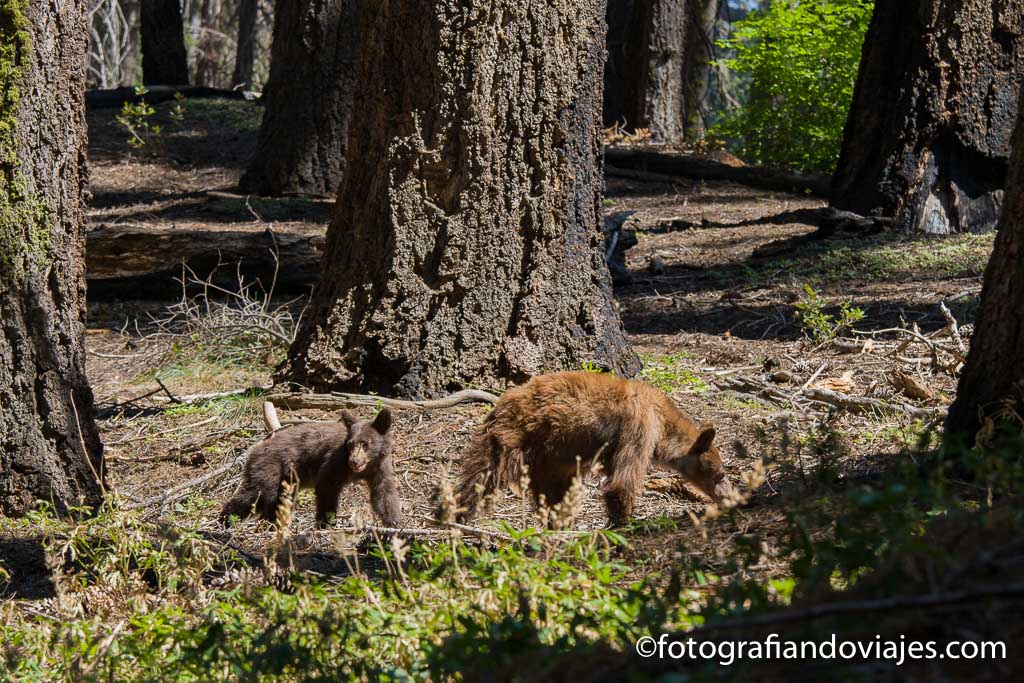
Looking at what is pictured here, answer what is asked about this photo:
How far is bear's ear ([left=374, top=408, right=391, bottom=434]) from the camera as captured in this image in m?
6.09

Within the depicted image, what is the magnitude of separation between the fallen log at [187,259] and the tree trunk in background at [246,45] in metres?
21.1

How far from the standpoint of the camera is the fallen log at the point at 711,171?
17281mm

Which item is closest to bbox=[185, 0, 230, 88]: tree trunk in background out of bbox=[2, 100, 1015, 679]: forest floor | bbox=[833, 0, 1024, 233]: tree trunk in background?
bbox=[2, 100, 1015, 679]: forest floor

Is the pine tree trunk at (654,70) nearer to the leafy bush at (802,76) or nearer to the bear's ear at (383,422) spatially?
the leafy bush at (802,76)

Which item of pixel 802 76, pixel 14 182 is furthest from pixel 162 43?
pixel 14 182

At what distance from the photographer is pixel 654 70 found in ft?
68.0

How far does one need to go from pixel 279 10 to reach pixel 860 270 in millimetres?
9223

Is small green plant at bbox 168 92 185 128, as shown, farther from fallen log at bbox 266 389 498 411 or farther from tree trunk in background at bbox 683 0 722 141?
fallen log at bbox 266 389 498 411

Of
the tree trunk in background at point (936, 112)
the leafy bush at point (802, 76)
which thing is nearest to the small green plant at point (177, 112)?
the leafy bush at point (802, 76)

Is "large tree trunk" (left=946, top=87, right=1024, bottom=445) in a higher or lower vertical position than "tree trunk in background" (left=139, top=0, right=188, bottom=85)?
lower

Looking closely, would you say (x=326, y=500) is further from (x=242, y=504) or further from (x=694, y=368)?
(x=694, y=368)

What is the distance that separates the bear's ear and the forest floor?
0.51m

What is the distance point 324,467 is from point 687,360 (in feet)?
13.3

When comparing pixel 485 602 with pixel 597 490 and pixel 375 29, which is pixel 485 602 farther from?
pixel 375 29
